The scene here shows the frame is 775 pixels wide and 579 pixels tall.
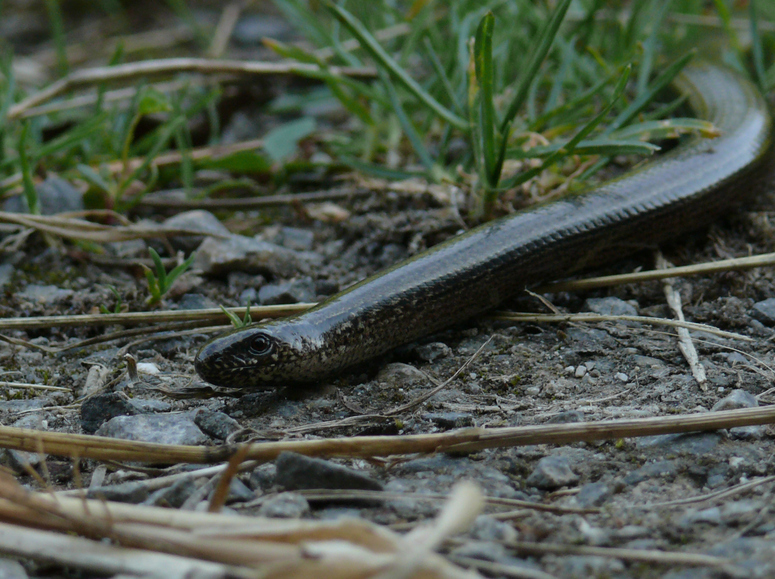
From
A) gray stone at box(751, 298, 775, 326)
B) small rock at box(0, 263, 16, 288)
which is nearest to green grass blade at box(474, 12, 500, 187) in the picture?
gray stone at box(751, 298, 775, 326)

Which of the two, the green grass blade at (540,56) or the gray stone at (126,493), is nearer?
the gray stone at (126,493)

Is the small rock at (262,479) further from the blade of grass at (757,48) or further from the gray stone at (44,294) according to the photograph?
the blade of grass at (757,48)

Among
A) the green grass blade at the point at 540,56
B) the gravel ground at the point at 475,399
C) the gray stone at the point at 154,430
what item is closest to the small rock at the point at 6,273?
the gravel ground at the point at 475,399

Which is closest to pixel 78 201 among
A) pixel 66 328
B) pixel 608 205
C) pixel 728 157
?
pixel 66 328

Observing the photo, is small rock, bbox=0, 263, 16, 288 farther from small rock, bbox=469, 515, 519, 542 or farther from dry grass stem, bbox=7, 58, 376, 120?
small rock, bbox=469, 515, 519, 542

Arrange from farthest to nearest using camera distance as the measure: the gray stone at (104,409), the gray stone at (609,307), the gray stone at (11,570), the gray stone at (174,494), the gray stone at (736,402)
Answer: the gray stone at (609,307)
the gray stone at (104,409)
the gray stone at (736,402)
the gray stone at (174,494)
the gray stone at (11,570)

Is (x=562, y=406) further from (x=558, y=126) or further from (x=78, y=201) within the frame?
(x=78, y=201)

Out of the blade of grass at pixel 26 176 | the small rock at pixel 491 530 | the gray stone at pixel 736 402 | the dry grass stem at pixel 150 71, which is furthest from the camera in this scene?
the dry grass stem at pixel 150 71

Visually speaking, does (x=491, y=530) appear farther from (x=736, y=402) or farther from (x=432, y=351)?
(x=432, y=351)
